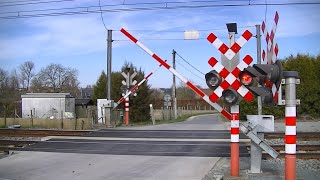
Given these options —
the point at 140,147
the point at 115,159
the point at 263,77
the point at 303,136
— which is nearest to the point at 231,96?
the point at 263,77

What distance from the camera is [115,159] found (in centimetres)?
1177

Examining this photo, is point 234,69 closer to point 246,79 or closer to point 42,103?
point 246,79

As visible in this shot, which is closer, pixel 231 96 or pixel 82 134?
pixel 231 96

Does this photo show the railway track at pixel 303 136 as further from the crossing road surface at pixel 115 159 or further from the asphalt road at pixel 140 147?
the asphalt road at pixel 140 147

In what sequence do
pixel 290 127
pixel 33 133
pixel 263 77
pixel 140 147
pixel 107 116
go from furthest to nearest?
1. pixel 107 116
2. pixel 33 133
3. pixel 140 147
4. pixel 263 77
5. pixel 290 127

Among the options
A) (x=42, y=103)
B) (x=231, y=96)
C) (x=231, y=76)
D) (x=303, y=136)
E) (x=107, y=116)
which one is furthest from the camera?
(x=42, y=103)

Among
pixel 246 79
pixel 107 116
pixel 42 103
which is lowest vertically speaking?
pixel 107 116

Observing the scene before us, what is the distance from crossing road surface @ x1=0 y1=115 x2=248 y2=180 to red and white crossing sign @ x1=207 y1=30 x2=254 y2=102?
2.46m

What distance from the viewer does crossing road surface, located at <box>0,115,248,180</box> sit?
9523mm

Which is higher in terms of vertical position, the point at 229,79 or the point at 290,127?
the point at 229,79

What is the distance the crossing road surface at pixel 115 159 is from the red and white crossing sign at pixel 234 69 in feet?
8.07

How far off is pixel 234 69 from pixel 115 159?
17.9 ft

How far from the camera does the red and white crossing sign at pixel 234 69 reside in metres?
7.68

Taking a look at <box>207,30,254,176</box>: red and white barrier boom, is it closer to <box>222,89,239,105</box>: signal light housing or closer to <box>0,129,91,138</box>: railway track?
<box>222,89,239,105</box>: signal light housing
